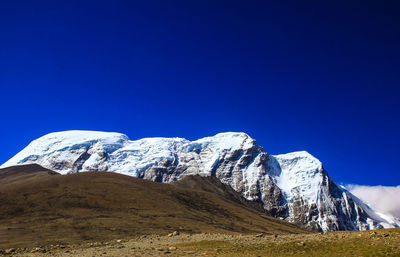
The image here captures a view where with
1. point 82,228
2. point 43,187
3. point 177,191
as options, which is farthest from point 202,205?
point 82,228

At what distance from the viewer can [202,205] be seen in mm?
183250

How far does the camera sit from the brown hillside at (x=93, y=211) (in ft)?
249

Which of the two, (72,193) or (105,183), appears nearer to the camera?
(72,193)

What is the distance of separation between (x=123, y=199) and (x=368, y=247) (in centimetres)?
12368

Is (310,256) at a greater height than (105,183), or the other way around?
(105,183)

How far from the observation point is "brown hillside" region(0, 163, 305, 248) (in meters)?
76.0

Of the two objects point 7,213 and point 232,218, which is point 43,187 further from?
point 232,218

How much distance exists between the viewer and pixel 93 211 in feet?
367

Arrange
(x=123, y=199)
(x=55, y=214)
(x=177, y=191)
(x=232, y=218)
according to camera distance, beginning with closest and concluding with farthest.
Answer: (x=55, y=214) → (x=123, y=199) → (x=232, y=218) → (x=177, y=191)

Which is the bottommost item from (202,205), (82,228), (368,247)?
(82,228)

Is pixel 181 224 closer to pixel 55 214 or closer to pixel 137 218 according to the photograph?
pixel 137 218

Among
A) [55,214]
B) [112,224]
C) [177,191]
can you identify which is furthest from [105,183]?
[112,224]

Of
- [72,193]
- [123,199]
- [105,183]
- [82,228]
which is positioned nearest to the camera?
[82,228]

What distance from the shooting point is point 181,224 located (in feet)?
378
